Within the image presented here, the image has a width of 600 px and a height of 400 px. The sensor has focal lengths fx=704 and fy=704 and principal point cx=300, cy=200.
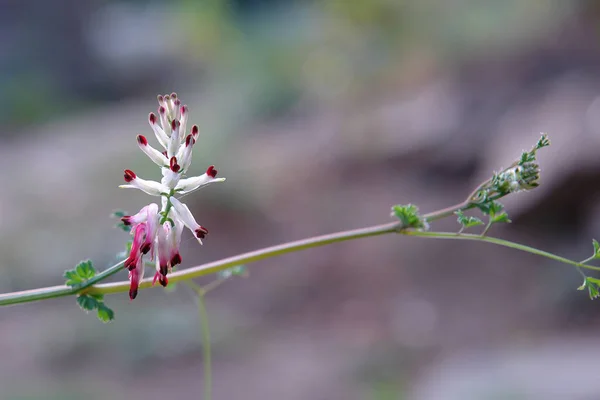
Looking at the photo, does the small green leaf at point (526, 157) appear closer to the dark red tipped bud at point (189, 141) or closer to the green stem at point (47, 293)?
the dark red tipped bud at point (189, 141)

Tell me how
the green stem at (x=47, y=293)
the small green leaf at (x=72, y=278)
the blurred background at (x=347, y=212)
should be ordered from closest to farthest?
the green stem at (x=47, y=293), the small green leaf at (x=72, y=278), the blurred background at (x=347, y=212)

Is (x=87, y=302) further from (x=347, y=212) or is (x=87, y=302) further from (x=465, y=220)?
(x=347, y=212)

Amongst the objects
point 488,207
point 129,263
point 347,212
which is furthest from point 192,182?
point 347,212

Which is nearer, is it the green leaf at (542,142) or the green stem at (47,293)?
the green stem at (47,293)

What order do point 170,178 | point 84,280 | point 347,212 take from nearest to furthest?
point 170,178
point 84,280
point 347,212

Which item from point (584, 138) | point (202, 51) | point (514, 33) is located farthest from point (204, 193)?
point (202, 51)

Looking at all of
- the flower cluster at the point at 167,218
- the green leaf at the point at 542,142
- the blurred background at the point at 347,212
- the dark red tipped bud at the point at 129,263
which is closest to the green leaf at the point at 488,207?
the green leaf at the point at 542,142

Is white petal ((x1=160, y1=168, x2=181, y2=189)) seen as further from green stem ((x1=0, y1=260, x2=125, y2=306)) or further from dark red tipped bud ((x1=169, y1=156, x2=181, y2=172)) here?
green stem ((x1=0, y1=260, x2=125, y2=306))
